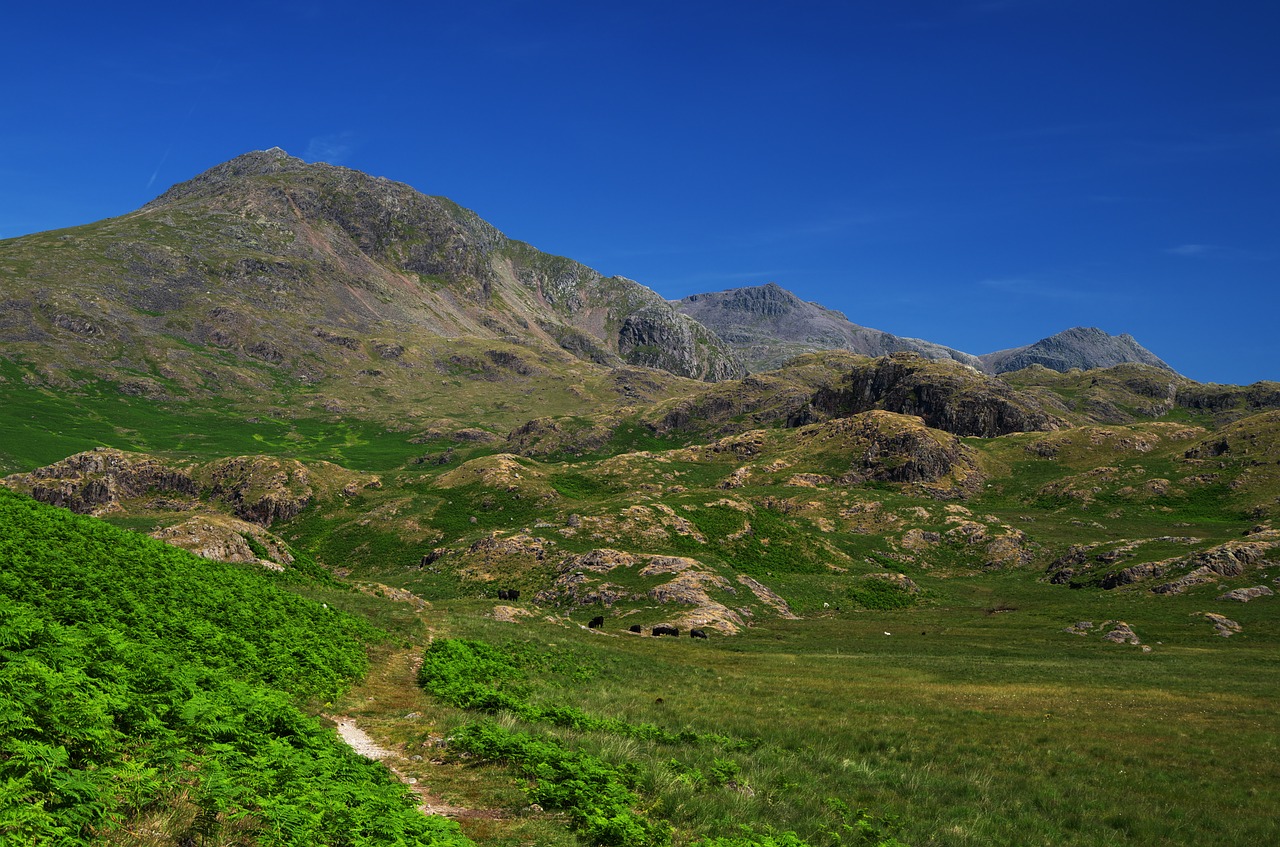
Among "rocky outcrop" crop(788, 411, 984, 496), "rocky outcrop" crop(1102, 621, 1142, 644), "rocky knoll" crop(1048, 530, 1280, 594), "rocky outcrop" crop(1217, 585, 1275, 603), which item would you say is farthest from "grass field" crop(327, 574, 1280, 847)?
"rocky outcrop" crop(788, 411, 984, 496)

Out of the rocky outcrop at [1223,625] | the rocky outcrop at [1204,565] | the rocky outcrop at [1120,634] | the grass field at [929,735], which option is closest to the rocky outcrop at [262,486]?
the grass field at [929,735]

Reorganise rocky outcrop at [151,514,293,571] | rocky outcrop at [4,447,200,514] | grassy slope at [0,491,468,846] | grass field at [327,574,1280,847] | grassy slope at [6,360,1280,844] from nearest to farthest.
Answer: grassy slope at [0,491,468,846] → grass field at [327,574,1280,847] → grassy slope at [6,360,1280,844] → rocky outcrop at [151,514,293,571] → rocky outcrop at [4,447,200,514]

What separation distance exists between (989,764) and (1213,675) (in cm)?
3993

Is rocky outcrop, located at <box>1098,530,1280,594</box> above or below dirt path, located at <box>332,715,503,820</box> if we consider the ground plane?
above

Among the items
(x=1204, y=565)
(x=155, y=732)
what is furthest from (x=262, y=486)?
(x=1204, y=565)

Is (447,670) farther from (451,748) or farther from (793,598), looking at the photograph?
(793,598)

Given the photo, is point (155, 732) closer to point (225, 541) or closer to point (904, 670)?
point (904, 670)

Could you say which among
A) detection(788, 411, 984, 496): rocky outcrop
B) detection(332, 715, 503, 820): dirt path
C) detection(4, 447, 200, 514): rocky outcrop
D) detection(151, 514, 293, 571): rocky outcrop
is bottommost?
detection(332, 715, 503, 820): dirt path

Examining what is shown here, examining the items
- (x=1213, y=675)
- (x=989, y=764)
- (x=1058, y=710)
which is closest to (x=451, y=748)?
(x=989, y=764)

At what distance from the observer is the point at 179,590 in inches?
1136

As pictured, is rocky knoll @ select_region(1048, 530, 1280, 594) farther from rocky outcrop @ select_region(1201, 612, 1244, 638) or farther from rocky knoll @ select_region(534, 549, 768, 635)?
rocky knoll @ select_region(534, 549, 768, 635)

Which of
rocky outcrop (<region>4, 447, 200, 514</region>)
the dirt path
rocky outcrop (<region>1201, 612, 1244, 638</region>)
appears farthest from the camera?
rocky outcrop (<region>4, 447, 200, 514</region>)

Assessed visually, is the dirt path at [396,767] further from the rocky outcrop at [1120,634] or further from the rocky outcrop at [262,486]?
the rocky outcrop at [262,486]

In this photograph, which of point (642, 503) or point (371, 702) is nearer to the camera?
point (371, 702)
